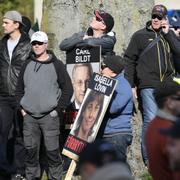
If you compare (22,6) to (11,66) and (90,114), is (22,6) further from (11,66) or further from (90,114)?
(90,114)

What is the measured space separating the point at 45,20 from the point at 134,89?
1.79m

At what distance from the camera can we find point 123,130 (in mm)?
8859

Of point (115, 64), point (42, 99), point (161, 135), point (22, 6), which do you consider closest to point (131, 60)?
point (115, 64)

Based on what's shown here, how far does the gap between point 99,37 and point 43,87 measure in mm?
978

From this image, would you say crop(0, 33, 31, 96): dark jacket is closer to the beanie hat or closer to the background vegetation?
the beanie hat

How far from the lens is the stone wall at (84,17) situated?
413 inches

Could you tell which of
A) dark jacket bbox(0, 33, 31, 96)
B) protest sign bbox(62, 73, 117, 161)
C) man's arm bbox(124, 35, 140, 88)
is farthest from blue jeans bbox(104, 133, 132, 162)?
dark jacket bbox(0, 33, 31, 96)

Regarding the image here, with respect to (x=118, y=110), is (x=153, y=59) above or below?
above

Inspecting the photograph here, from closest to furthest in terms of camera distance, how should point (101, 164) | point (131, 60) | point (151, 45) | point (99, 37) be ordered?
1. point (101, 164)
2. point (99, 37)
3. point (151, 45)
4. point (131, 60)

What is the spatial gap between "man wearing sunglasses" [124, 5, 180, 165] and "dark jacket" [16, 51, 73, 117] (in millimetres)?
933

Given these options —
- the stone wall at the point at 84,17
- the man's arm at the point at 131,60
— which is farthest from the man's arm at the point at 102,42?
the stone wall at the point at 84,17

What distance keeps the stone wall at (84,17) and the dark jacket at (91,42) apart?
731 millimetres

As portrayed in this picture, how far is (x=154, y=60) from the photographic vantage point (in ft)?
31.7

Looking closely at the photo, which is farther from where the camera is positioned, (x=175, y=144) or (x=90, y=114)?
(x=90, y=114)
